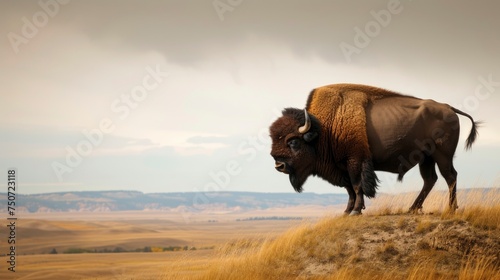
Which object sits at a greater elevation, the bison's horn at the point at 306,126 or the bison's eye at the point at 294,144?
the bison's horn at the point at 306,126

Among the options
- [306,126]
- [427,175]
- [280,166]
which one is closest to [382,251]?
[427,175]

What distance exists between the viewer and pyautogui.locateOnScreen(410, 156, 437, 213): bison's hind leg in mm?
14969

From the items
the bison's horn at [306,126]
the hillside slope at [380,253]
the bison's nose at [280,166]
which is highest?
the bison's horn at [306,126]

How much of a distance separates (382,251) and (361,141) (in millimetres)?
2379

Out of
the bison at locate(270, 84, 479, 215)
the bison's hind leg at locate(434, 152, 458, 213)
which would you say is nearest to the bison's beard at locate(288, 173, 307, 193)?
the bison at locate(270, 84, 479, 215)

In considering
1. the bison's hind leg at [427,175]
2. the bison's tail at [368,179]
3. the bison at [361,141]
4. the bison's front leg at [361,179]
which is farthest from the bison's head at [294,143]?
the bison's hind leg at [427,175]

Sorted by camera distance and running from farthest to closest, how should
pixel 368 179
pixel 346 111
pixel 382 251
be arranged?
pixel 346 111 < pixel 368 179 < pixel 382 251

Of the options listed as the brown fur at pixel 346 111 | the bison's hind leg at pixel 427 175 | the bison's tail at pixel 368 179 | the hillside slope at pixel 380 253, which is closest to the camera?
the hillside slope at pixel 380 253

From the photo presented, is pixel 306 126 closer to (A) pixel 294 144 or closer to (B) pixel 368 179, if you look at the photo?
(A) pixel 294 144

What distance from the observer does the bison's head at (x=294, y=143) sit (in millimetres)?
14445

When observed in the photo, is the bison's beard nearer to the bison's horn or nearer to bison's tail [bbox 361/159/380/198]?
the bison's horn

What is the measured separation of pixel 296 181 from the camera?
1470 centimetres

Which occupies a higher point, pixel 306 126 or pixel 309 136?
pixel 306 126

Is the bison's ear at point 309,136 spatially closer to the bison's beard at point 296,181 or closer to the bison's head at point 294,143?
the bison's head at point 294,143
